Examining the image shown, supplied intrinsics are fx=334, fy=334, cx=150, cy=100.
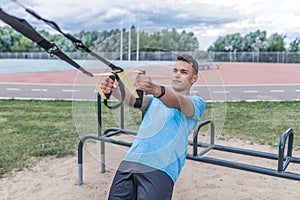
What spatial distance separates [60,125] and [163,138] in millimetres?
3877

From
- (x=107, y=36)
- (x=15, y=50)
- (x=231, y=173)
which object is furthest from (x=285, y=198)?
(x=15, y=50)

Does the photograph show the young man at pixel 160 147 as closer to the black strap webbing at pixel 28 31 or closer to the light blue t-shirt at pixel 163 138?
the light blue t-shirt at pixel 163 138

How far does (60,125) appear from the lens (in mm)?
5461

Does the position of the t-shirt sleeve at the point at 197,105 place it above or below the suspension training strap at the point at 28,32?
below

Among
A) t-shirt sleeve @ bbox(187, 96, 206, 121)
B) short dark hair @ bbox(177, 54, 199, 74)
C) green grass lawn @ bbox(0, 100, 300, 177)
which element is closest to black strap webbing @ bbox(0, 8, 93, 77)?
short dark hair @ bbox(177, 54, 199, 74)

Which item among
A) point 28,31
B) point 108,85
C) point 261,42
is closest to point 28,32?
point 28,31

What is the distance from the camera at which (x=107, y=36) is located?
57.7 inches

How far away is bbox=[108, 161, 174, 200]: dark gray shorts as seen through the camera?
75.4 inches

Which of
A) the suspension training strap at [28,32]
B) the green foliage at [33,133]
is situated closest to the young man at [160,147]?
the suspension training strap at [28,32]

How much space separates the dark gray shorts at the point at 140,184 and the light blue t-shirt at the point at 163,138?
0.12ft

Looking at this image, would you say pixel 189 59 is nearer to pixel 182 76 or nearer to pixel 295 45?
pixel 182 76

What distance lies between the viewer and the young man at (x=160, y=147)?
1.90 meters

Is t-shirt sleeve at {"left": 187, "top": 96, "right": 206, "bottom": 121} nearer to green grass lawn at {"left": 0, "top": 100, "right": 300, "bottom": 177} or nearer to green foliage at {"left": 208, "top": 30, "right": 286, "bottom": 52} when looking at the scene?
green grass lawn at {"left": 0, "top": 100, "right": 300, "bottom": 177}

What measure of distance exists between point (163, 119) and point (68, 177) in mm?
1745
